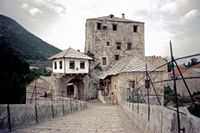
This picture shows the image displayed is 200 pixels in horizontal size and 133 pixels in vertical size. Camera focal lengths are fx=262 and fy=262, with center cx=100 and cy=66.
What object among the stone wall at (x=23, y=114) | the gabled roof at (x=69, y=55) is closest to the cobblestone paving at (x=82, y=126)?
the stone wall at (x=23, y=114)

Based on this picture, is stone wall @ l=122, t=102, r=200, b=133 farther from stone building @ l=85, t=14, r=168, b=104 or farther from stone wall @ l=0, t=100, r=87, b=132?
stone building @ l=85, t=14, r=168, b=104

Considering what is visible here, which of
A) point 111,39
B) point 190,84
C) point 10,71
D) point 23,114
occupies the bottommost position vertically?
point 23,114

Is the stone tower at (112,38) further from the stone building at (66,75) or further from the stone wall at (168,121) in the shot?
the stone wall at (168,121)

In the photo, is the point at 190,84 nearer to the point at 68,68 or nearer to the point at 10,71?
the point at 68,68

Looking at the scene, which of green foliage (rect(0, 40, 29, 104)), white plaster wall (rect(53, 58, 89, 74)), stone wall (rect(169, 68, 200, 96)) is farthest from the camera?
stone wall (rect(169, 68, 200, 96))

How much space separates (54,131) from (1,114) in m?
1.37

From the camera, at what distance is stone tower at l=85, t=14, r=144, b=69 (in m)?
A: 33.1

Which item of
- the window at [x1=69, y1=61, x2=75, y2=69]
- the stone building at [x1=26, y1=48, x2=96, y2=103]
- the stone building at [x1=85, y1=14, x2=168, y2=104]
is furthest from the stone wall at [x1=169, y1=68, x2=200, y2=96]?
the window at [x1=69, y1=61, x2=75, y2=69]

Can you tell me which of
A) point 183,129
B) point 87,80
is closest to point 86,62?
point 87,80

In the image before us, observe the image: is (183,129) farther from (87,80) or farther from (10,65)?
(87,80)

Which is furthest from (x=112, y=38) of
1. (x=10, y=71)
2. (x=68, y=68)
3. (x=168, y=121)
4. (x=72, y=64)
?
(x=168, y=121)

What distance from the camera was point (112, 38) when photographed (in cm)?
3375

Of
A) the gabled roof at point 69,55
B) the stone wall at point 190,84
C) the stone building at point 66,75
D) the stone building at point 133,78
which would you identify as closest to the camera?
the stone building at point 133,78

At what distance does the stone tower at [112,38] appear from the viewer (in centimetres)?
3312
